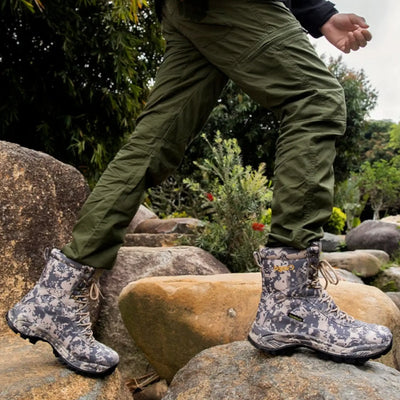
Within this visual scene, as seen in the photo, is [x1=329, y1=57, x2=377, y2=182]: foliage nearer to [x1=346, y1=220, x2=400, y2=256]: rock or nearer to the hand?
[x1=346, y1=220, x2=400, y2=256]: rock

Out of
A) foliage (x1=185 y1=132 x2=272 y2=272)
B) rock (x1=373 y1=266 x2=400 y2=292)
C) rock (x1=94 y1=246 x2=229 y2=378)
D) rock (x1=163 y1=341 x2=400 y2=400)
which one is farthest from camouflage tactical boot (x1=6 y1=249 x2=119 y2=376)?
rock (x1=373 y1=266 x2=400 y2=292)

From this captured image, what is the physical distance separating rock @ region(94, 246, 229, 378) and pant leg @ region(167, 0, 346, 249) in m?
1.83

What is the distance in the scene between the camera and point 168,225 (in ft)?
18.3

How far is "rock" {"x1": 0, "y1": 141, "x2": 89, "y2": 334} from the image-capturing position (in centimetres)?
250

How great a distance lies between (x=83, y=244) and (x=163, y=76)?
0.60m

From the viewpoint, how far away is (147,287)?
2.56m

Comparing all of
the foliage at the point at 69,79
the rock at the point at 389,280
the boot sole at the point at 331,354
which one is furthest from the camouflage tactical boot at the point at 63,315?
the rock at the point at 389,280

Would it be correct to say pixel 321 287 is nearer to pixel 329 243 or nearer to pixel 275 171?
pixel 275 171

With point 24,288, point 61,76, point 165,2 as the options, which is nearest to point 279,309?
point 165,2

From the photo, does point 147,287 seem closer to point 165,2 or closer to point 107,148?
point 165,2

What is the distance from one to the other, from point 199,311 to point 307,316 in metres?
1.02

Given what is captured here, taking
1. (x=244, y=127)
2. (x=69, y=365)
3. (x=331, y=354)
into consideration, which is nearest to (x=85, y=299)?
(x=69, y=365)

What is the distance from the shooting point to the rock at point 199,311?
7.90 ft

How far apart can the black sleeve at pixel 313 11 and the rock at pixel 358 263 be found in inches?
167
